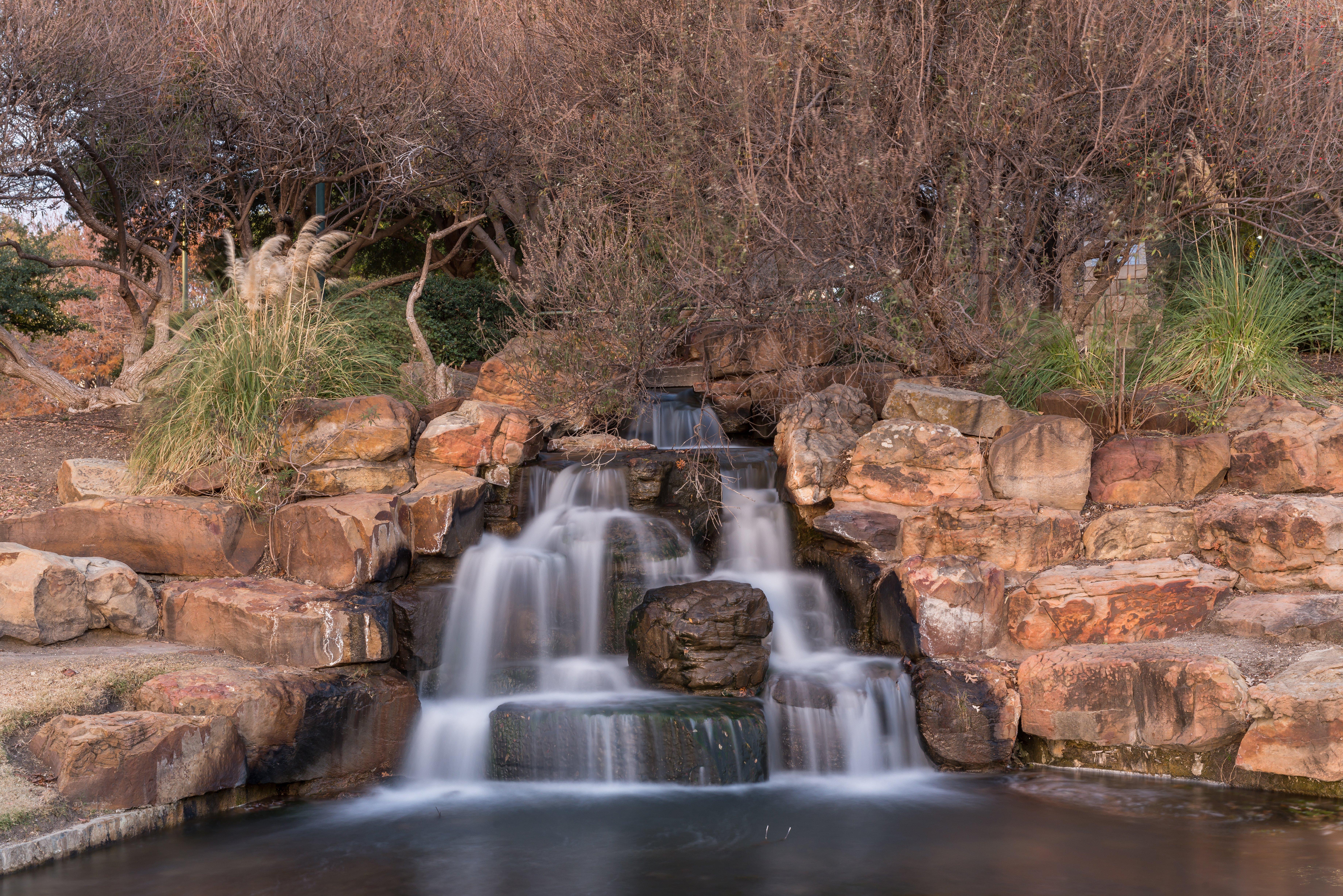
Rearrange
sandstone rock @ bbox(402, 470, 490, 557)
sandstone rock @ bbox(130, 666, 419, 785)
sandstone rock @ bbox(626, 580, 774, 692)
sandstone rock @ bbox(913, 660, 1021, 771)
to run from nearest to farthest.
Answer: sandstone rock @ bbox(130, 666, 419, 785), sandstone rock @ bbox(913, 660, 1021, 771), sandstone rock @ bbox(626, 580, 774, 692), sandstone rock @ bbox(402, 470, 490, 557)

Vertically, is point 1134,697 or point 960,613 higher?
point 960,613

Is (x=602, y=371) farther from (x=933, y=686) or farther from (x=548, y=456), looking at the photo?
(x=933, y=686)

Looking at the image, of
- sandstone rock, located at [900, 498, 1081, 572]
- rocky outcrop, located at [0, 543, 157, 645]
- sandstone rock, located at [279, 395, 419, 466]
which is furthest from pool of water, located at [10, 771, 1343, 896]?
sandstone rock, located at [279, 395, 419, 466]

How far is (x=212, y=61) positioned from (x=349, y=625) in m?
6.75

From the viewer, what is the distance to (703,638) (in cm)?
674

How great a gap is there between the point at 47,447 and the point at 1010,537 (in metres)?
8.21

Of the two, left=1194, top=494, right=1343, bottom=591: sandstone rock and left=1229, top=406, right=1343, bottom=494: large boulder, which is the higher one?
left=1229, top=406, right=1343, bottom=494: large boulder

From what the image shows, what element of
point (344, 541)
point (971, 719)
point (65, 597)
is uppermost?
point (344, 541)

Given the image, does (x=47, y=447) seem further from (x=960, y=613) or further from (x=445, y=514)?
(x=960, y=613)

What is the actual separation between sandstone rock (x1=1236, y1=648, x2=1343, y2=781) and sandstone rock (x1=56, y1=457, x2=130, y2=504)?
776 centimetres

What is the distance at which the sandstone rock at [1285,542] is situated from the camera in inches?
259

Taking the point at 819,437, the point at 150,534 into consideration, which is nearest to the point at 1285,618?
the point at 819,437

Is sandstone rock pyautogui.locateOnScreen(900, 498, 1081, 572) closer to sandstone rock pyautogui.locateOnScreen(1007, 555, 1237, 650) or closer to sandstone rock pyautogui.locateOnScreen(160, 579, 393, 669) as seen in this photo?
sandstone rock pyautogui.locateOnScreen(1007, 555, 1237, 650)

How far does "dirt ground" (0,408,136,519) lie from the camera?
323 inches
